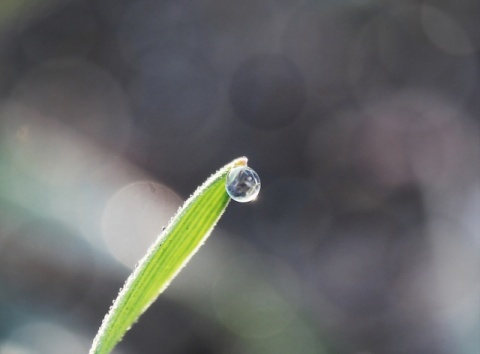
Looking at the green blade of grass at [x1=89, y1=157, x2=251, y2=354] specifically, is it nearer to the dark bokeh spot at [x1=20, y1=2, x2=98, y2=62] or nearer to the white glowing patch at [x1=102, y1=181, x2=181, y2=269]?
the white glowing patch at [x1=102, y1=181, x2=181, y2=269]

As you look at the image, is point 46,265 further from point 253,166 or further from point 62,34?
point 62,34

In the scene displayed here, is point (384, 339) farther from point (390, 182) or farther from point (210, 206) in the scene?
point (210, 206)

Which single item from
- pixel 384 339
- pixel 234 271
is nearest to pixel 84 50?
pixel 234 271

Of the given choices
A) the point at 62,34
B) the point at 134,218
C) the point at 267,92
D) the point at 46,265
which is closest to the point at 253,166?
the point at 267,92

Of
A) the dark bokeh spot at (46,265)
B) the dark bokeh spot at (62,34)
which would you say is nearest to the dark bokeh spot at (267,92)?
the dark bokeh spot at (62,34)

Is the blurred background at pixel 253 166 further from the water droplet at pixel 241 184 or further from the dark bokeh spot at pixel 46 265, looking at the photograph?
the water droplet at pixel 241 184
